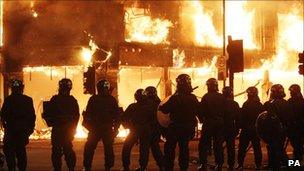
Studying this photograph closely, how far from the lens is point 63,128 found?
38.2 feet

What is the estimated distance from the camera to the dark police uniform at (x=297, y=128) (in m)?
13.4

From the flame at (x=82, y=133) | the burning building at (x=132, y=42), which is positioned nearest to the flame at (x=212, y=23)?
the burning building at (x=132, y=42)

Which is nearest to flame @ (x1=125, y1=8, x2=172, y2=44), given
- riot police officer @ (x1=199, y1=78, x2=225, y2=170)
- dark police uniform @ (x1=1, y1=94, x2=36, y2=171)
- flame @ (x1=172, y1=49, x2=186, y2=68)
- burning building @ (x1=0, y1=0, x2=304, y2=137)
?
burning building @ (x1=0, y1=0, x2=304, y2=137)

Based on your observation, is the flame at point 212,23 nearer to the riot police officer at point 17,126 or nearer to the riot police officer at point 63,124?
the riot police officer at point 63,124

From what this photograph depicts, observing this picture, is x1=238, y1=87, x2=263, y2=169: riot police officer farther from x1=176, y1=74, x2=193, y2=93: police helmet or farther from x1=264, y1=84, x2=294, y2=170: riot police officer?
x1=176, y1=74, x2=193, y2=93: police helmet

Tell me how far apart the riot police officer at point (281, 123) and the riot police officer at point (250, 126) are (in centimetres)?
35

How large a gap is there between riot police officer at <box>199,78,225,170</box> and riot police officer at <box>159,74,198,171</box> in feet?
2.59

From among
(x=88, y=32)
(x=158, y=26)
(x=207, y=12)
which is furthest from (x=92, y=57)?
(x=207, y=12)

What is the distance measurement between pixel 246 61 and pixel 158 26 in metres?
5.78

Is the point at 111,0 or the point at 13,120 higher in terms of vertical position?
the point at 111,0

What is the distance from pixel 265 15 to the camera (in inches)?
Result: 1171

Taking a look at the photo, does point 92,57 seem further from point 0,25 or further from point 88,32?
point 0,25

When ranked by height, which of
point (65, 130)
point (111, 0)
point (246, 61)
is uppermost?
point (111, 0)

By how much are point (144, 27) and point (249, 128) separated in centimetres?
1282
